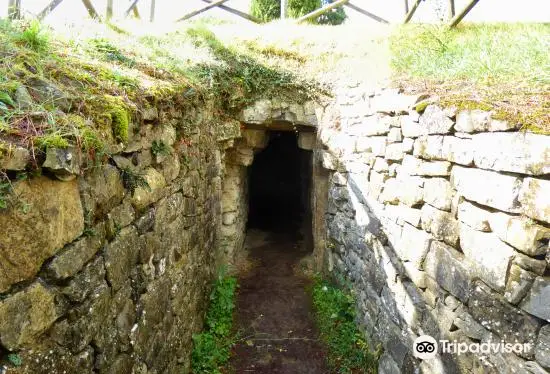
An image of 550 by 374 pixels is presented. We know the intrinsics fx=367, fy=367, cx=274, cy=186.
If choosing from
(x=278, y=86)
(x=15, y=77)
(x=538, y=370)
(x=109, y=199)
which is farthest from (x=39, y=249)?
(x=278, y=86)

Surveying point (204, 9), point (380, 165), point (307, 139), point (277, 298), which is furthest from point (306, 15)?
point (277, 298)

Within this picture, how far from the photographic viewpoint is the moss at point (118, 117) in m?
2.12

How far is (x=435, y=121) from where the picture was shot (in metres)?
2.79

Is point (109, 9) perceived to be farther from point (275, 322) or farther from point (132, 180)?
point (275, 322)

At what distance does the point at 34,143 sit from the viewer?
148 cm

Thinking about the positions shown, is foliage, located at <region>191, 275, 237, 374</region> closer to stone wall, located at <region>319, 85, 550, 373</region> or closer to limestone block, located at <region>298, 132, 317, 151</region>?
stone wall, located at <region>319, 85, 550, 373</region>

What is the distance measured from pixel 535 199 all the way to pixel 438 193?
3.05ft

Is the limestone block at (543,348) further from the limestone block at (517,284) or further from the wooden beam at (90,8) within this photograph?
the wooden beam at (90,8)

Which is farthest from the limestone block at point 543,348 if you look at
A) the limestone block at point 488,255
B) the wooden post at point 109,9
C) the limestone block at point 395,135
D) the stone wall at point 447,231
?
the wooden post at point 109,9

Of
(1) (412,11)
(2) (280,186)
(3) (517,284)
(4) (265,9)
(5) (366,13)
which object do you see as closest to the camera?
(3) (517,284)

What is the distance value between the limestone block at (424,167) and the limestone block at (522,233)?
609 mm

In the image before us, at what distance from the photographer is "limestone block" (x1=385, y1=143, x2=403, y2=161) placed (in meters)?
3.46

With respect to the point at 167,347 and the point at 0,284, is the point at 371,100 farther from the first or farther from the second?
the point at 0,284

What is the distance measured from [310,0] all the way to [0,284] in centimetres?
1031
